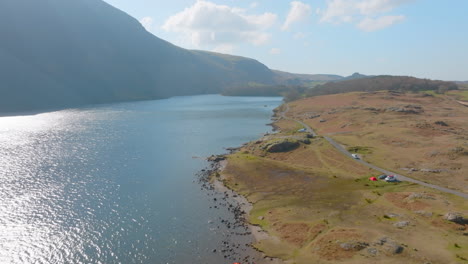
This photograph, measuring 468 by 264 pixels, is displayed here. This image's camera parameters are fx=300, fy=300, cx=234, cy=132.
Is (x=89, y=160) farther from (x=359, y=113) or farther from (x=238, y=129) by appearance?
(x=359, y=113)

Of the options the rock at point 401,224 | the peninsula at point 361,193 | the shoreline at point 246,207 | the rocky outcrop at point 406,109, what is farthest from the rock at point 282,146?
the rocky outcrop at point 406,109

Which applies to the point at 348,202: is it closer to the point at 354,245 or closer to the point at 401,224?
the point at 401,224

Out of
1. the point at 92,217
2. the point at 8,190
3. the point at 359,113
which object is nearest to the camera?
the point at 92,217

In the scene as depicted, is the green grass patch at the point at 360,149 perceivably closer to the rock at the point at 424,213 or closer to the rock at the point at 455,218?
the rock at the point at 424,213

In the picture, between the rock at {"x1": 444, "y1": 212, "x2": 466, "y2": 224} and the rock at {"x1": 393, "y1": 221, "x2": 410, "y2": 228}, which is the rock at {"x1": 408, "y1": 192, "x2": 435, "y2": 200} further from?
the rock at {"x1": 393, "y1": 221, "x2": 410, "y2": 228}

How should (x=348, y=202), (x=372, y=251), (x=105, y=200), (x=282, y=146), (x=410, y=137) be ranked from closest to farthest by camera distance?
(x=372, y=251) → (x=348, y=202) → (x=105, y=200) → (x=282, y=146) → (x=410, y=137)

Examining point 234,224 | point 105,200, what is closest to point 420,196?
point 234,224

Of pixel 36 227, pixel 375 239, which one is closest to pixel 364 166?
pixel 375 239
